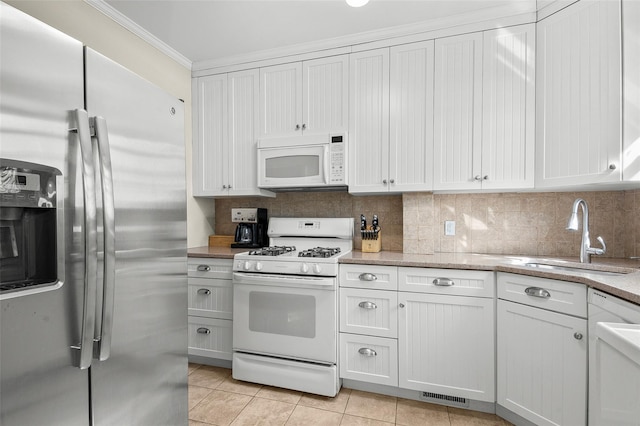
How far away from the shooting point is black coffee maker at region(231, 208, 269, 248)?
284 centimetres

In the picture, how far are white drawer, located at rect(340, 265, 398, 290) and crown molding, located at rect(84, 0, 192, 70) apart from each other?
7.47ft

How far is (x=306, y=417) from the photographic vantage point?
75.2 inches

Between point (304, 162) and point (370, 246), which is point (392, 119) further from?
point (370, 246)

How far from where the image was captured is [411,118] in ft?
7.68

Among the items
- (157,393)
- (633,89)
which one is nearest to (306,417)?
(157,393)

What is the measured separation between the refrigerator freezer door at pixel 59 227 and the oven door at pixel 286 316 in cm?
131

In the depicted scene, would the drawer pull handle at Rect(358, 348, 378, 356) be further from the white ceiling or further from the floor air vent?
the white ceiling

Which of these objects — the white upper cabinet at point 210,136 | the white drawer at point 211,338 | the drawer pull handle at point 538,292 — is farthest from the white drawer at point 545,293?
the white upper cabinet at point 210,136

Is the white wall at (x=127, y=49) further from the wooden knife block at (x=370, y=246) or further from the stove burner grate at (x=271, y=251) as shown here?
the wooden knife block at (x=370, y=246)

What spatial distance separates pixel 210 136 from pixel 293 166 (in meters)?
0.91

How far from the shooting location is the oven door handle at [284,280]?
2.09m

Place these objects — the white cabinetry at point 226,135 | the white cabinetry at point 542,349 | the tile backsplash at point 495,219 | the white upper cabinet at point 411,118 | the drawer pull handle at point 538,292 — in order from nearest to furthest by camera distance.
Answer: the white cabinetry at point 542,349 < the drawer pull handle at point 538,292 < the tile backsplash at point 495,219 < the white upper cabinet at point 411,118 < the white cabinetry at point 226,135

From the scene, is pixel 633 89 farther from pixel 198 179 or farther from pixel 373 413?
pixel 198 179

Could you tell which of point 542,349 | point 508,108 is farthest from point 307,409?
point 508,108
